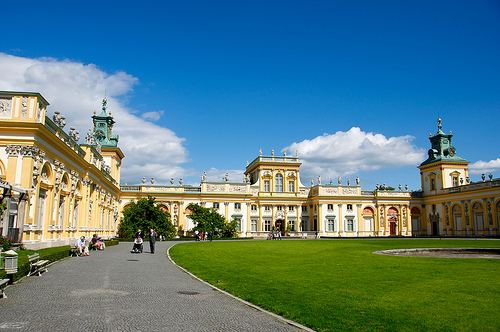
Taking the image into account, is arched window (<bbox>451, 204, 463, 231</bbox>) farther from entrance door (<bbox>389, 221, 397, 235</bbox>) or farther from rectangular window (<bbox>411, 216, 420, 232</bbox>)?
entrance door (<bbox>389, 221, 397, 235</bbox>)

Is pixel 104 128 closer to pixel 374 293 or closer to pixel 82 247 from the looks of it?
pixel 82 247

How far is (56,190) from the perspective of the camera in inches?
1105

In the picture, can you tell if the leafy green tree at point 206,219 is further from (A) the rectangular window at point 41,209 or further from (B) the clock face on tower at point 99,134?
(A) the rectangular window at point 41,209

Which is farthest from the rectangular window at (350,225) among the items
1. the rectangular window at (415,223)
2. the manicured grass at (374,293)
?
the manicured grass at (374,293)

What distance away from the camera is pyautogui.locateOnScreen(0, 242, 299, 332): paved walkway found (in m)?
8.04

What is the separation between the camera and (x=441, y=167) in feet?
233

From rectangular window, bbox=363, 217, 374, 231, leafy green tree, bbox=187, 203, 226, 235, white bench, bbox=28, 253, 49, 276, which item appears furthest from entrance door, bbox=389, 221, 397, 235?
white bench, bbox=28, 253, 49, 276

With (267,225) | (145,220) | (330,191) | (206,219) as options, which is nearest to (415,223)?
(330,191)

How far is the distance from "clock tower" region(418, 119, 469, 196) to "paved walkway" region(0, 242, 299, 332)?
2653 inches

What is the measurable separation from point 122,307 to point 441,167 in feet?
235

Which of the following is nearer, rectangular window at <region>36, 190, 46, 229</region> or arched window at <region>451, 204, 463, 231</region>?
rectangular window at <region>36, 190, 46, 229</region>

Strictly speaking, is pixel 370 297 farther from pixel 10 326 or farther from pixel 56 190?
pixel 56 190

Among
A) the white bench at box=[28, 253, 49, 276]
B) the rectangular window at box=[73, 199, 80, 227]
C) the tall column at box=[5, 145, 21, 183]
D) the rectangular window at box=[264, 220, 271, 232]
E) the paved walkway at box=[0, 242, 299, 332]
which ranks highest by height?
the tall column at box=[5, 145, 21, 183]

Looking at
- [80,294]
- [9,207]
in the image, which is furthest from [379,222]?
[80,294]
